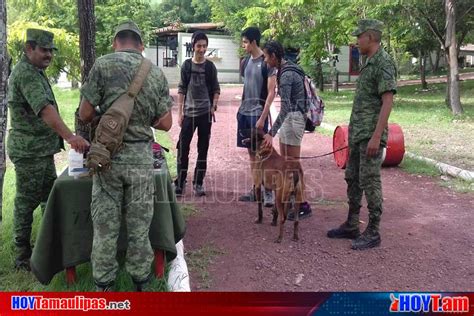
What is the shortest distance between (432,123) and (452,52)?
244 cm

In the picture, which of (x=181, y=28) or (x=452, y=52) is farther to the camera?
(x=181, y=28)

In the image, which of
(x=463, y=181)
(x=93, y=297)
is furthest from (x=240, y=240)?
(x=463, y=181)

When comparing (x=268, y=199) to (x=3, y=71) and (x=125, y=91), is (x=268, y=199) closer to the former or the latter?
(x=125, y=91)

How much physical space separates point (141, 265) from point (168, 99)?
45.4 inches

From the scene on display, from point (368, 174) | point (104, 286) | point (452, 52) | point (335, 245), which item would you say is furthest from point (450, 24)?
point (104, 286)

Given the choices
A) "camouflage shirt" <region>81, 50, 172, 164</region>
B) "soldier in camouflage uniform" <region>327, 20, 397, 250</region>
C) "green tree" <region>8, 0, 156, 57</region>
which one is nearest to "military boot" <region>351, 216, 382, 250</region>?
"soldier in camouflage uniform" <region>327, 20, 397, 250</region>

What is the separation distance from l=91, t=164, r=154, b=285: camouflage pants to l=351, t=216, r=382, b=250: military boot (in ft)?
6.82

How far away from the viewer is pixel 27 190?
3885 mm

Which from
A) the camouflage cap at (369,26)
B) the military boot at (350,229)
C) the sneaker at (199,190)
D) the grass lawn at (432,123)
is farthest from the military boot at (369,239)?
the grass lawn at (432,123)

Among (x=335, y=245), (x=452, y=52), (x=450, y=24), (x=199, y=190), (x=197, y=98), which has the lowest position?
(x=335, y=245)

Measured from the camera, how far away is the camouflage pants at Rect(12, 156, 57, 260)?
386 cm

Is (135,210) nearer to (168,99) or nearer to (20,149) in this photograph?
(168,99)

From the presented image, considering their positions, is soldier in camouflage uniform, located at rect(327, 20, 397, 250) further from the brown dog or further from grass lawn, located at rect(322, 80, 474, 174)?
grass lawn, located at rect(322, 80, 474, 174)

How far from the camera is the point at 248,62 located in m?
5.53
